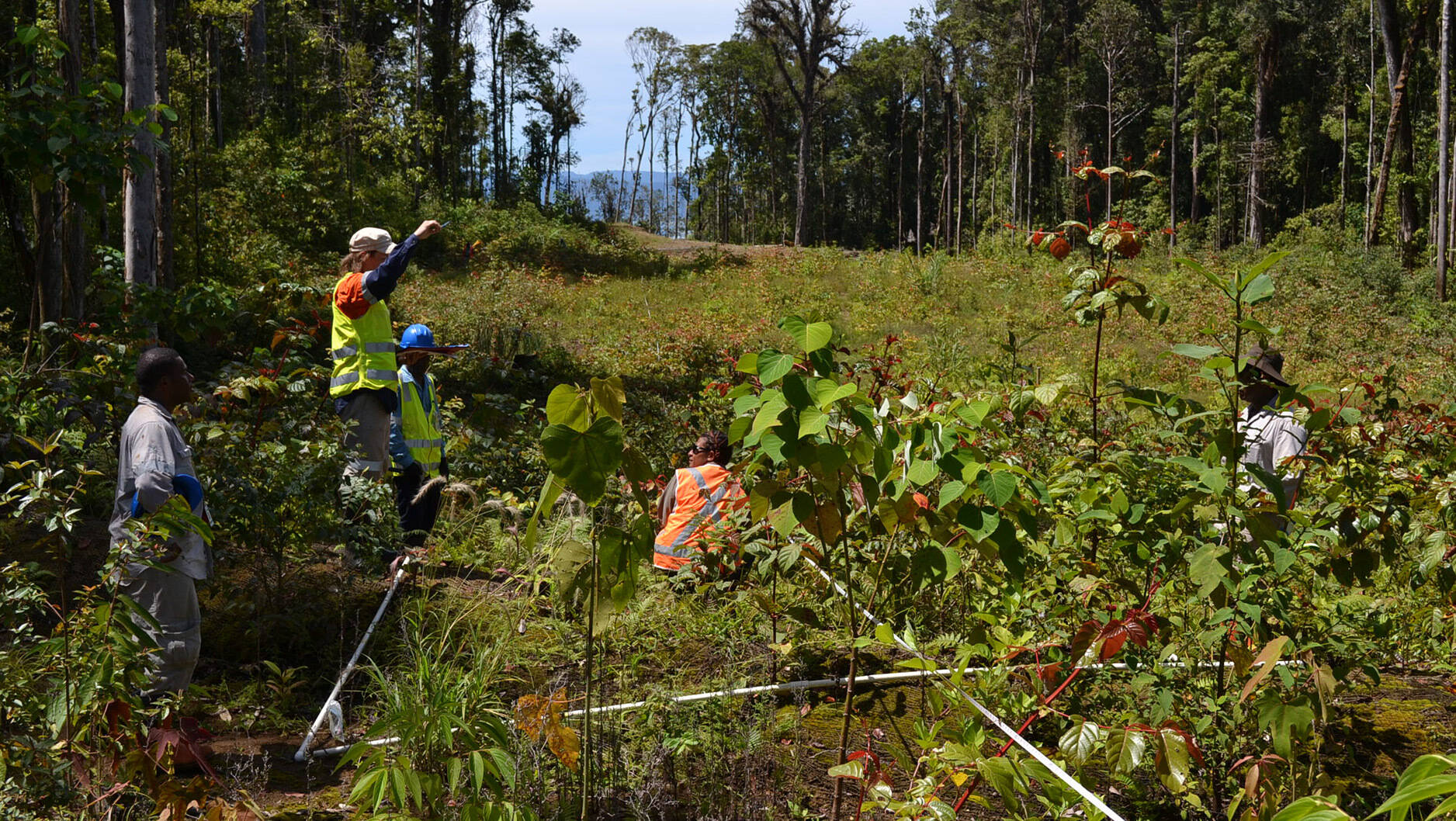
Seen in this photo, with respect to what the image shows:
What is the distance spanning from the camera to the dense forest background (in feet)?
21.7

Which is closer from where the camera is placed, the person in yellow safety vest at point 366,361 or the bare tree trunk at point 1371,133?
the person in yellow safety vest at point 366,361

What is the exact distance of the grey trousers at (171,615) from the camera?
3078 millimetres

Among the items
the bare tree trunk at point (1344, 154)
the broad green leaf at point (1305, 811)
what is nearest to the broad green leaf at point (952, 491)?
the broad green leaf at point (1305, 811)

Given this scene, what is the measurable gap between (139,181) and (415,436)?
319 centimetres

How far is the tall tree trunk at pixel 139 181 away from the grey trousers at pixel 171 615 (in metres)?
4.15

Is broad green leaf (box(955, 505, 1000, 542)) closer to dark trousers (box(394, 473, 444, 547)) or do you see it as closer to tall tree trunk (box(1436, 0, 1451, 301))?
dark trousers (box(394, 473, 444, 547))

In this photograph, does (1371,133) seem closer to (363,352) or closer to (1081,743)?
(363,352)

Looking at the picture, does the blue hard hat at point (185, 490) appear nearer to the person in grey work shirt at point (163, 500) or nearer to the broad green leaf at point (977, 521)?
the person in grey work shirt at point (163, 500)

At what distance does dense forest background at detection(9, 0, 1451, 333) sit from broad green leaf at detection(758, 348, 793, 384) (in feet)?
4.59

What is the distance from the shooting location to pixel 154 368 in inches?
125

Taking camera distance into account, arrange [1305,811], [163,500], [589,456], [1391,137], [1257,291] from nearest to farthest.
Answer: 1. [1305,811]
2. [589,456]
3. [1257,291]
4. [163,500]
5. [1391,137]

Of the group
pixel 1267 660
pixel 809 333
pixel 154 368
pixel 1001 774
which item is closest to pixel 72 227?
pixel 154 368

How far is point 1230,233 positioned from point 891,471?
150 feet

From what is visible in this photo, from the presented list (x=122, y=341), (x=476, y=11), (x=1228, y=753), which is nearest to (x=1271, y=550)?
(x=1228, y=753)
